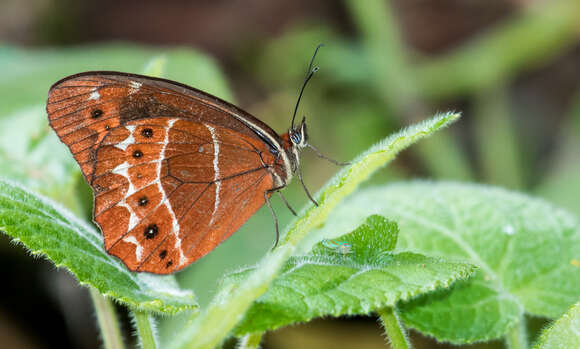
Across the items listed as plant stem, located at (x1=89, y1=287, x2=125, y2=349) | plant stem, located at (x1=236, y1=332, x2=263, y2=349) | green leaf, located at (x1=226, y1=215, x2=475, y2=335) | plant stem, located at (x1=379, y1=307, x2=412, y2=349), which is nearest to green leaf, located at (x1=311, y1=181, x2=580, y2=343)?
plant stem, located at (x1=379, y1=307, x2=412, y2=349)

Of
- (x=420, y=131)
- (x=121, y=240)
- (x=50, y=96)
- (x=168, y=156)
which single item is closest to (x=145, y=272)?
(x=121, y=240)

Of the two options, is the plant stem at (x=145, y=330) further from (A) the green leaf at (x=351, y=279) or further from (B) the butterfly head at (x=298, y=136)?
(B) the butterfly head at (x=298, y=136)

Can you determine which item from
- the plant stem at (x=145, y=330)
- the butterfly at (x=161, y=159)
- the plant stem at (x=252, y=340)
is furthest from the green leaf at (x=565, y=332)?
the butterfly at (x=161, y=159)

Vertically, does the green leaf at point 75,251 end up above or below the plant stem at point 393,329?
above

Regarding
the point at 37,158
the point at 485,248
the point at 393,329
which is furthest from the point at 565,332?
the point at 37,158

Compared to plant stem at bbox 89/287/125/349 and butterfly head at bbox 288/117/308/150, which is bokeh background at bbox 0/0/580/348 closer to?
plant stem at bbox 89/287/125/349

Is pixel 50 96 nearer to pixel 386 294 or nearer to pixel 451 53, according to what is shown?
pixel 386 294
